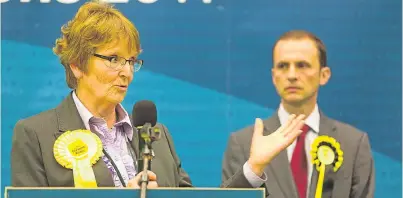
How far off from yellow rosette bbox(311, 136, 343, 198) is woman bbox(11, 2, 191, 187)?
3.49 feet

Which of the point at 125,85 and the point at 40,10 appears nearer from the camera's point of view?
the point at 125,85

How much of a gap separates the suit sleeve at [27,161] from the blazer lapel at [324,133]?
1.53 meters

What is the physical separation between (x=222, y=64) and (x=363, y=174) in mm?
885

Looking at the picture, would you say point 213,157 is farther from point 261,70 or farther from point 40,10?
point 40,10

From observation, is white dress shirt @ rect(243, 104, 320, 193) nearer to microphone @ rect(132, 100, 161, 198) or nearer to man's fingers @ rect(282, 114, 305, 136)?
man's fingers @ rect(282, 114, 305, 136)

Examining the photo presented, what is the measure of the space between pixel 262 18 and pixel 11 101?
133 centimetres

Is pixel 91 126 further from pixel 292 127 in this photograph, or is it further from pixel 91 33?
pixel 292 127

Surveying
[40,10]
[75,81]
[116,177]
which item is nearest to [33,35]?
[40,10]

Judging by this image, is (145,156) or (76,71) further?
(76,71)

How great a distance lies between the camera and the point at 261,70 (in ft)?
12.8

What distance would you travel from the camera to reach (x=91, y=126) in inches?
99.3

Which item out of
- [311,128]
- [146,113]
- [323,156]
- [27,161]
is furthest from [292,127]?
[311,128]

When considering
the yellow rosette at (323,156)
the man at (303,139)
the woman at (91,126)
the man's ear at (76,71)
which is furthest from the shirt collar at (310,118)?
the man's ear at (76,71)

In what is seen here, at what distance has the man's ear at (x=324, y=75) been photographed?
12.6ft
